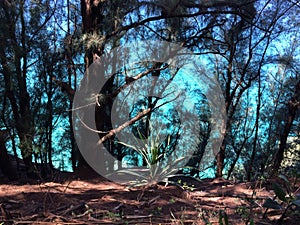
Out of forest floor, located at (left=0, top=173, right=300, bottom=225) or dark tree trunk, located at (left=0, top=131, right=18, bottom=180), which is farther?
dark tree trunk, located at (left=0, top=131, right=18, bottom=180)

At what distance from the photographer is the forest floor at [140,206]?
1.99 meters

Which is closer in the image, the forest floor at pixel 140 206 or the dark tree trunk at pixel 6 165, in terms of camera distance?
the forest floor at pixel 140 206

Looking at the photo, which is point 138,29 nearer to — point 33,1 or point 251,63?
point 33,1

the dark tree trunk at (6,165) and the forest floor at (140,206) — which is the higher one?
the dark tree trunk at (6,165)

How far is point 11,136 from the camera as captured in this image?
450 cm

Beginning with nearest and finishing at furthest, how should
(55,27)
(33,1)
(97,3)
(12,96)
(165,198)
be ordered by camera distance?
(165,198) → (97,3) → (33,1) → (12,96) → (55,27)

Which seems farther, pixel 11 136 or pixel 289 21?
pixel 289 21

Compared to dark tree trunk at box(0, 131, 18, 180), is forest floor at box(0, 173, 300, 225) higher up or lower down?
lower down

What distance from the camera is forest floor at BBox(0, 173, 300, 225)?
199 cm

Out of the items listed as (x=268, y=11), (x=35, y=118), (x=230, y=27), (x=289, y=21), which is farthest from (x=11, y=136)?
(x=289, y=21)

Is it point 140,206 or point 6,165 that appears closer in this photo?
point 140,206

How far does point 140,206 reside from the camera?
7.84 feet

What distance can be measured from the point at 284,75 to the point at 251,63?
865 millimetres

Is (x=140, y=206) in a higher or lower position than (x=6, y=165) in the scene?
lower
